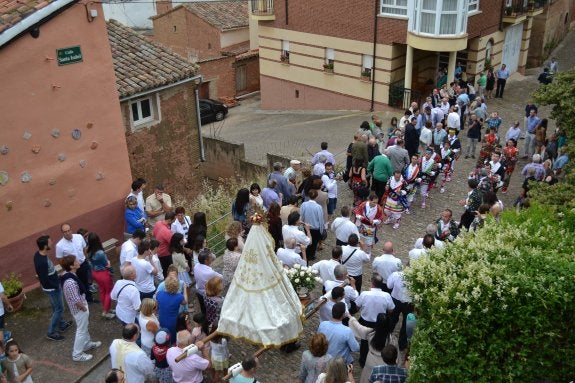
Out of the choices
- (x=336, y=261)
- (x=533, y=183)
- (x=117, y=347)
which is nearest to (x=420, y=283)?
(x=336, y=261)

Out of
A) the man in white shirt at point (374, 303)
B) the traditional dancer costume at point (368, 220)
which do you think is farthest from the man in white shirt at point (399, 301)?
the traditional dancer costume at point (368, 220)

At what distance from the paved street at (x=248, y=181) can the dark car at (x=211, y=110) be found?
477mm

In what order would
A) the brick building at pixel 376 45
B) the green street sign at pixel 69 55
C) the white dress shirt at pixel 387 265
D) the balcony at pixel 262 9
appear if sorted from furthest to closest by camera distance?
1. the balcony at pixel 262 9
2. the brick building at pixel 376 45
3. the green street sign at pixel 69 55
4. the white dress shirt at pixel 387 265

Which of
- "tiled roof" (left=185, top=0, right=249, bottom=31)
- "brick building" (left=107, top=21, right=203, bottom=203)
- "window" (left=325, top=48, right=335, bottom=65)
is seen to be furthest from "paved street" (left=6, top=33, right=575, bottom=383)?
"tiled roof" (left=185, top=0, right=249, bottom=31)

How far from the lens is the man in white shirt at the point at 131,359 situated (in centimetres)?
743

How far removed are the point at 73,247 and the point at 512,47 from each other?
73.7 ft

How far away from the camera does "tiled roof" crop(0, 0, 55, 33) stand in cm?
1056

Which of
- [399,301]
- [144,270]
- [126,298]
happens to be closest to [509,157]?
[399,301]

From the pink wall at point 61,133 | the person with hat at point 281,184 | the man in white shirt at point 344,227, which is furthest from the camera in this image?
the person with hat at point 281,184

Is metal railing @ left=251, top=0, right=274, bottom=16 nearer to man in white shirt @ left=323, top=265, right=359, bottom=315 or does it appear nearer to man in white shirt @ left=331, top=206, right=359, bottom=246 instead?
man in white shirt @ left=331, top=206, right=359, bottom=246

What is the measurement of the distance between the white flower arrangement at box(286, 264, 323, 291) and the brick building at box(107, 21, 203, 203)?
737 centimetres

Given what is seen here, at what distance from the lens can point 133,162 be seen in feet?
49.6

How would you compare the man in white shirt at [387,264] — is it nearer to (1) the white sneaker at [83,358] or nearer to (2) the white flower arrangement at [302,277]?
(2) the white flower arrangement at [302,277]

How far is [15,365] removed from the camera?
7.96 meters
